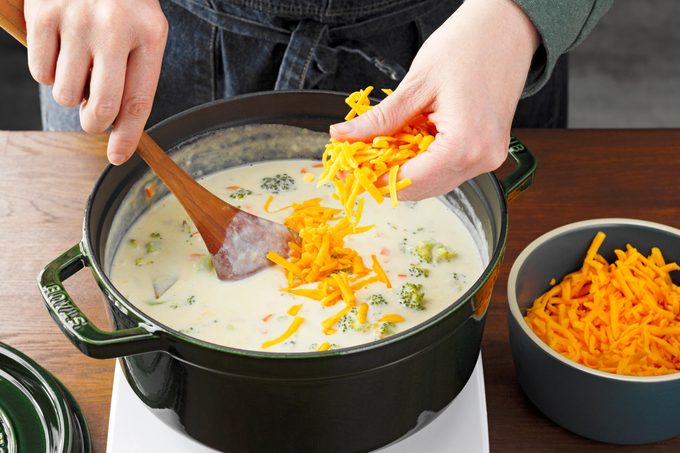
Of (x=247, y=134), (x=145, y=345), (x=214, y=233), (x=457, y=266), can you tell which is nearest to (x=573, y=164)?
(x=457, y=266)

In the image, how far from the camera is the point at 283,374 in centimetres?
94

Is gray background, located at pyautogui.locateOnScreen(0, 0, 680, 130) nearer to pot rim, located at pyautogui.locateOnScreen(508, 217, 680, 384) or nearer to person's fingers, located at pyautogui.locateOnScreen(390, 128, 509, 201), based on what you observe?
pot rim, located at pyautogui.locateOnScreen(508, 217, 680, 384)

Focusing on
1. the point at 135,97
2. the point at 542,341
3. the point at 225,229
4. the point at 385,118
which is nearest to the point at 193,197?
the point at 225,229

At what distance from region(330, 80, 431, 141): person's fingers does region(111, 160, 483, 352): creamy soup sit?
15cm

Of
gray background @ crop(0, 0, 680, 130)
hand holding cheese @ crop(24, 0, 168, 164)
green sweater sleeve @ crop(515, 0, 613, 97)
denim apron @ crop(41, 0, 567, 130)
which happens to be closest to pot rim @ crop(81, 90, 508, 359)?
hand holding cheese @ crop(24, 0, 168, 164)

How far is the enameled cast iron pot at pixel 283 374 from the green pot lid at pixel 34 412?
5.2 inches

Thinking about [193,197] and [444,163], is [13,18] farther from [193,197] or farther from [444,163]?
[444,163]

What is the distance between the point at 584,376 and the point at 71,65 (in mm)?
736

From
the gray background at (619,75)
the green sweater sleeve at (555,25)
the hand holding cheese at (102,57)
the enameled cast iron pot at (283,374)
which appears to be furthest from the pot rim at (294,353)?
the gray background at (619,75)

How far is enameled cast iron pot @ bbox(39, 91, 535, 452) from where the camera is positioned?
3.10 ft

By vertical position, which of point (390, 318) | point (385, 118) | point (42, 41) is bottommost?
point (390, 318)

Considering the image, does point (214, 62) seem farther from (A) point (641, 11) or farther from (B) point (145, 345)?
(A) point (641, 11)

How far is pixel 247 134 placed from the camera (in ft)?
4.71

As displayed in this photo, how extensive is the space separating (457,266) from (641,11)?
327 centimetres
